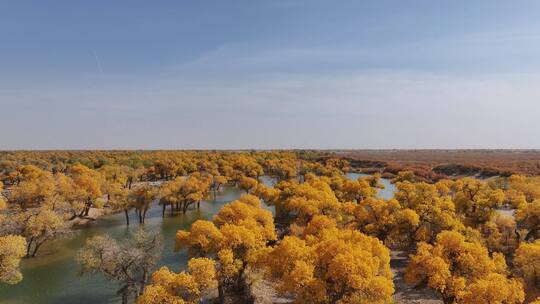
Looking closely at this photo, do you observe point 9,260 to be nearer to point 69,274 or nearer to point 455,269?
point 69,274

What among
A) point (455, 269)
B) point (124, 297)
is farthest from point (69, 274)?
point (455, 269)

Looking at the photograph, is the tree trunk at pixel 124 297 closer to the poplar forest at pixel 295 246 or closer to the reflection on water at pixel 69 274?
the poplar forest at pixel 295 246

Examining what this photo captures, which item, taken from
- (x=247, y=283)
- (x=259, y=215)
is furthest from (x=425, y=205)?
(x=247, y=283)

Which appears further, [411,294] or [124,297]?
[411,294]

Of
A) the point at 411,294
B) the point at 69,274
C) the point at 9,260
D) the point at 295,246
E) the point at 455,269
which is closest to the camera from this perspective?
the point at 295,246

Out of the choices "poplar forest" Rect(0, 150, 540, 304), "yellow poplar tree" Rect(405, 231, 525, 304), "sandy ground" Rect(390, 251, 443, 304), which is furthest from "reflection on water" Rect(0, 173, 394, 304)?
"yellow poplar tree" Rect(405, 231, 525, 304)

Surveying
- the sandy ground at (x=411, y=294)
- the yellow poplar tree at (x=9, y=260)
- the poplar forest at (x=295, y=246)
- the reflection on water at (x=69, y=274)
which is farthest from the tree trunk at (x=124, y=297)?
the sandy ground at (x=411, y=294)

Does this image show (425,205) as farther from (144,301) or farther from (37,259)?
(37,259)

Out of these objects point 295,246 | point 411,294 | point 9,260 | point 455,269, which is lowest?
point 411,294

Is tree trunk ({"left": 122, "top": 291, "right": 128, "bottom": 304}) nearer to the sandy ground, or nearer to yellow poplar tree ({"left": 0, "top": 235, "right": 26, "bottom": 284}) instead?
yellow poplar tree ({"left": 0, "top": 235, "right": 26, "bottom": 284})
